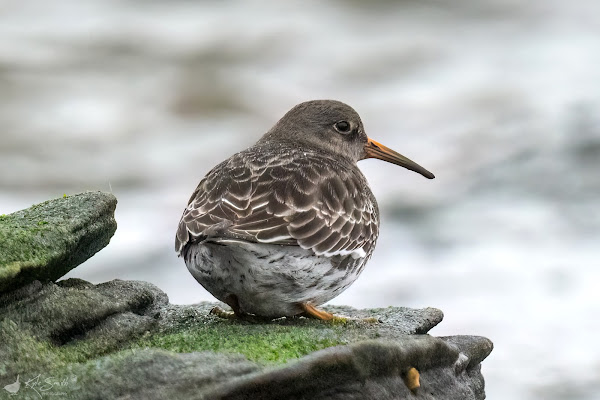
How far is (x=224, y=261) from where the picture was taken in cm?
657

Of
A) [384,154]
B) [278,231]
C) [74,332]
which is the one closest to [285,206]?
[278,231]

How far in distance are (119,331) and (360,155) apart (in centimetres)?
387

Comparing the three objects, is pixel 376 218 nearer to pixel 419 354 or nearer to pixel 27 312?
pixel 419 354

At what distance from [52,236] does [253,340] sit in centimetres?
161

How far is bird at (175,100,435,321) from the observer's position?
6.56m

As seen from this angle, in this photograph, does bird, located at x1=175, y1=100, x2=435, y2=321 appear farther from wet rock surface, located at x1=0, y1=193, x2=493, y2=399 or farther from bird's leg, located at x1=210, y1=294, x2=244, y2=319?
wet rock surface, located at x1=0, y1=193, x2=493, y2=399

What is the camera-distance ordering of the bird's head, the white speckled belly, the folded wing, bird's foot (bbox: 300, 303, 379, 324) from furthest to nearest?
1. the bird's head
2. bird's foot (bbox: 300, 303, 379, 324)
3. the folded wing
4. the white speckled belly

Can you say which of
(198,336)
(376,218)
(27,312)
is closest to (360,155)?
(376,218)

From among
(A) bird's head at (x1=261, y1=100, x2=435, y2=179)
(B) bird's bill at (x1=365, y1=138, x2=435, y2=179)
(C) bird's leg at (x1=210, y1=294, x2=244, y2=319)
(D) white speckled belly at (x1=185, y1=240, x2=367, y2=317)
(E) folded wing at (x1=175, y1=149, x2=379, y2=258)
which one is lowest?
(C) bird's leg at (x1=210, y1=294, x2=244, y2=319)

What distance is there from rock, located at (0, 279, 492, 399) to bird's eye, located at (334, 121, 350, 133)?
7.84 feet

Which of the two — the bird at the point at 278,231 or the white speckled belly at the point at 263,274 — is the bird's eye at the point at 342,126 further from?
the white speckled belly at the point at 263,274

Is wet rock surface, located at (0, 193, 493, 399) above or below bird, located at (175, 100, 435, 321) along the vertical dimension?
below

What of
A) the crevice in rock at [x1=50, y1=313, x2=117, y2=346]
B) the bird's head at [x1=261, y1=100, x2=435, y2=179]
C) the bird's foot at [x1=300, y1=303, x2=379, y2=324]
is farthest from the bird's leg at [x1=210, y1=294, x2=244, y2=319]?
the bird's head at [x1=261, y1=100, x2=435, y2=179]

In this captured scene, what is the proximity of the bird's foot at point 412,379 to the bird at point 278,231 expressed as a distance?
114 centimetres
